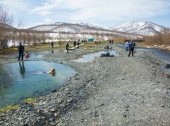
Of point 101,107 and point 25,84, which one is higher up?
point 101,107

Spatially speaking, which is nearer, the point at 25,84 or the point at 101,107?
the point at 101,107

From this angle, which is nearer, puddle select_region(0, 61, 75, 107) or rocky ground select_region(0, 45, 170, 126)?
rocky ground select_region(0, 45, 170, 126)

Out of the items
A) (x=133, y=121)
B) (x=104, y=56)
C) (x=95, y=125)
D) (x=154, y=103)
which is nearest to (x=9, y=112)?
(x=95, y=125)

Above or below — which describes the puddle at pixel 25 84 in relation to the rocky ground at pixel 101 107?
below

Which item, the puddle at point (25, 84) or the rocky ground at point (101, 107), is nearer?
the rocky ground at point (101, 107)

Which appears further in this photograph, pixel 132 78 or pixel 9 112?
pixel 132 78

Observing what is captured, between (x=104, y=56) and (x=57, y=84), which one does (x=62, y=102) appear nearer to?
(x=57, y=84)

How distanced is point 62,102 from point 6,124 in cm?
514

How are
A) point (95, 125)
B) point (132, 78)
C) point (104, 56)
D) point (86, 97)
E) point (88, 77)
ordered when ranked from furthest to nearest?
point (104, 56) < point (88, 77) < point (132, 78) < point (86, 97) < point (95, 125)

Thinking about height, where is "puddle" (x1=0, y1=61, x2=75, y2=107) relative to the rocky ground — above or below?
below

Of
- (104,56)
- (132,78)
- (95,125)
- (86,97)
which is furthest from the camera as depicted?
(104,56)

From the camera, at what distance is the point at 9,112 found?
18.5 meters

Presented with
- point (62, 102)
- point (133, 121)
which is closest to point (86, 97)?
point (62, 102)

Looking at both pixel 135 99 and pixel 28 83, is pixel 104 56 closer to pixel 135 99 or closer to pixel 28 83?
pixel 28 83
